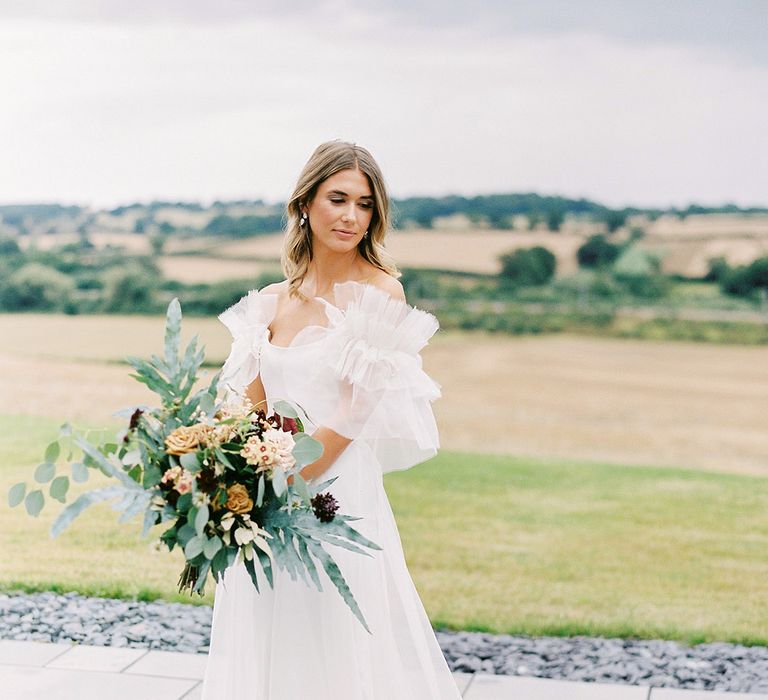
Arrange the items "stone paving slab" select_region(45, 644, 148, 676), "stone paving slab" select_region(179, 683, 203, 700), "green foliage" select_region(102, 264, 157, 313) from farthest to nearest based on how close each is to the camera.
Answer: "green foliage" select_region(102, 264, 157, 313) < "stone paving slab" select_region(45, 644, 148, 676) < "stone paving slab" select_region(179, 683, 203, 700)

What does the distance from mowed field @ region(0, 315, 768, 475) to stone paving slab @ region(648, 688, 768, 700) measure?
4788 mm

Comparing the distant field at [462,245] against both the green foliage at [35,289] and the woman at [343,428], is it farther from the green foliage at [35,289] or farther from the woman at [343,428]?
the woman at [343,428]

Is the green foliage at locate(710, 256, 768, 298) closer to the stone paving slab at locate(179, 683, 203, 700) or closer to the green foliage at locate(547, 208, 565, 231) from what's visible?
the green foliage at locate(547, 208, 565, 231)

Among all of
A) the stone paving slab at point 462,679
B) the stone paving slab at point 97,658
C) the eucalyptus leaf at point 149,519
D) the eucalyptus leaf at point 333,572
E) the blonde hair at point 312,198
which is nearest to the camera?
the eucalyptus leaf at point 149,519

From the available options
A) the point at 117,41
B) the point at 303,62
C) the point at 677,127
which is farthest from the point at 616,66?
the point at 117,41

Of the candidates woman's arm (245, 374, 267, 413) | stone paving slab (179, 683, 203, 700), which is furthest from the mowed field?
woman's arm (245, 374, 267, 413)

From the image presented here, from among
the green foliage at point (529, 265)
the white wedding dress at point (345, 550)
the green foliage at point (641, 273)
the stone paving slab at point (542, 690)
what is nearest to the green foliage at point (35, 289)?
the green foliage at point (529, 265)

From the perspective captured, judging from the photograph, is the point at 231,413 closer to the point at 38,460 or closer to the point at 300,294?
the point at 300,294

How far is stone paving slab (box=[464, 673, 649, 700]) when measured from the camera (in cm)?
Result: 380

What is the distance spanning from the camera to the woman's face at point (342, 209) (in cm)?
258

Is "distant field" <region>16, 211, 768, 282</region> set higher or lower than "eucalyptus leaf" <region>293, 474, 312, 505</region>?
higher

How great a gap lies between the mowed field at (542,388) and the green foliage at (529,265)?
48 cm

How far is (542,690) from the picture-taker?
386 cm

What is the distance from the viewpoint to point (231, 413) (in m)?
2.21
